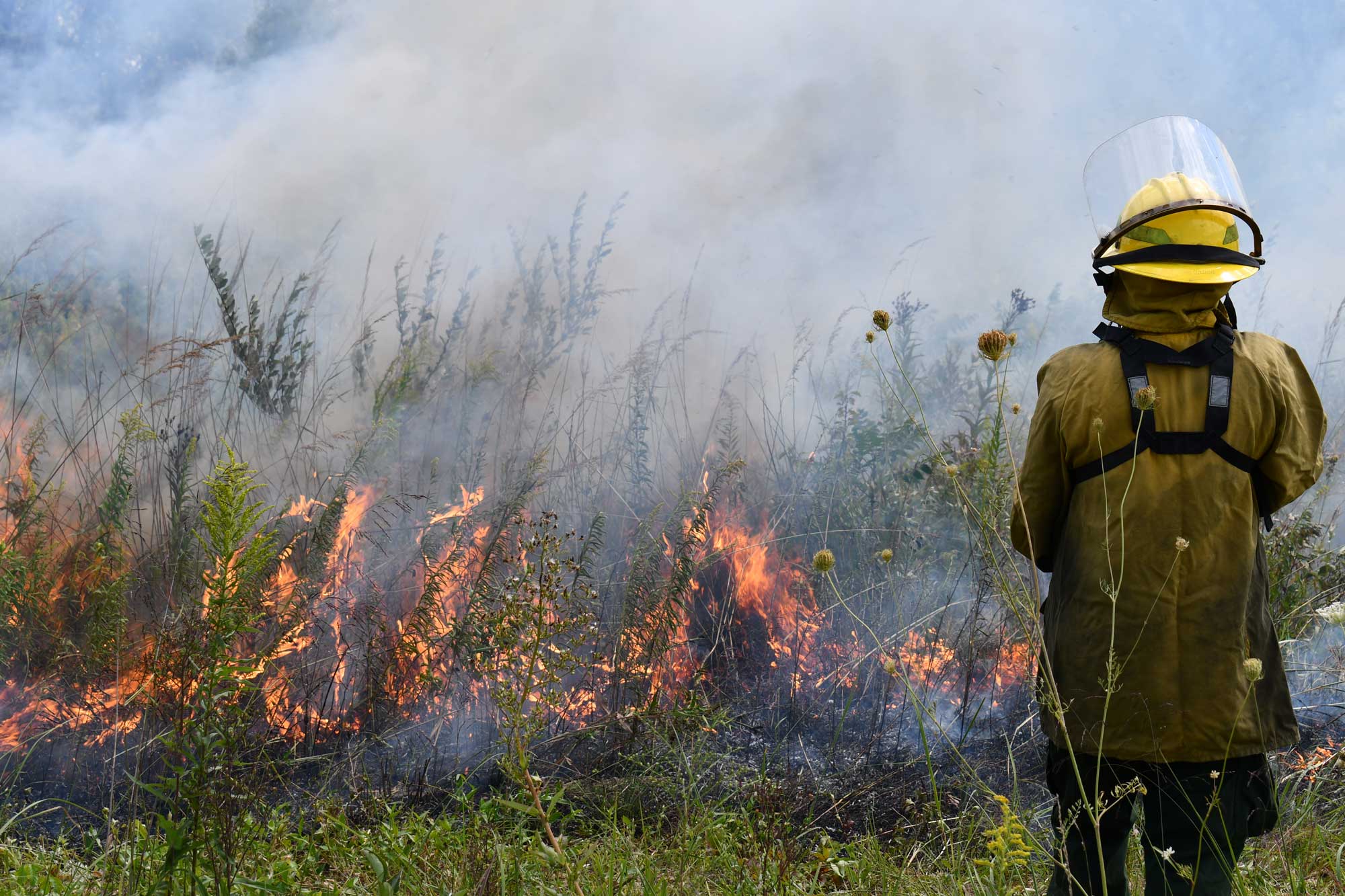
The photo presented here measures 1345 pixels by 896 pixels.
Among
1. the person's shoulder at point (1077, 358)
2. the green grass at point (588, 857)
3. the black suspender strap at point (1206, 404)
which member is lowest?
the green grass at point (588, 857)

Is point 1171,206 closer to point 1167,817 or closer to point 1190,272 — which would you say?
point 1190,272

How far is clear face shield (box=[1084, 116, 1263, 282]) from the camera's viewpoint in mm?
1896

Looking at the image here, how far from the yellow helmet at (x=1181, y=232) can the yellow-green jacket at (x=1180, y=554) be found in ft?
0.12

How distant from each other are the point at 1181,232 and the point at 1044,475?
1.81 ft

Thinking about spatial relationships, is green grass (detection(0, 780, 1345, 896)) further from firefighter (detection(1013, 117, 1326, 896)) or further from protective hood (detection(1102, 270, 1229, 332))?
protective hood (detection(1102, 270, 1229, 332))

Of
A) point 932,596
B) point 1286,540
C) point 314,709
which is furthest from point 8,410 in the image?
point 1286,540

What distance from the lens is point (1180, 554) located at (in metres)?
1.87

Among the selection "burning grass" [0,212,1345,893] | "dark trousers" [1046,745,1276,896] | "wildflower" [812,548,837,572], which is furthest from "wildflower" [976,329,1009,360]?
"dark trousers" [1046,745,1276,896]

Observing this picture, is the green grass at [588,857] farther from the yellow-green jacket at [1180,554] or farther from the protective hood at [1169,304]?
the protective hood at [1169,304]

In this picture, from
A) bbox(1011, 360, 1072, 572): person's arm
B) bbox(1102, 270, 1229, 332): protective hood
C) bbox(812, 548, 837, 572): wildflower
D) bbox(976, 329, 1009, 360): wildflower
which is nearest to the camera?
bbox(976, 329, 1009, 360): wildflower

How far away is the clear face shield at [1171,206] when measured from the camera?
190 cm

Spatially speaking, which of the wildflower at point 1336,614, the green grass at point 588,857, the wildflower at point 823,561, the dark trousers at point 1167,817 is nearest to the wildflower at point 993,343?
Answer: the wildflower at point 823,561

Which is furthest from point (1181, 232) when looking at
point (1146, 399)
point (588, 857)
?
point (588, 857)

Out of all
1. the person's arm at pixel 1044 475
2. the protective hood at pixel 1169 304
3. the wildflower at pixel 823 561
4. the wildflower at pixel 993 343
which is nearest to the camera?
the wildflower at pixel 993 343
